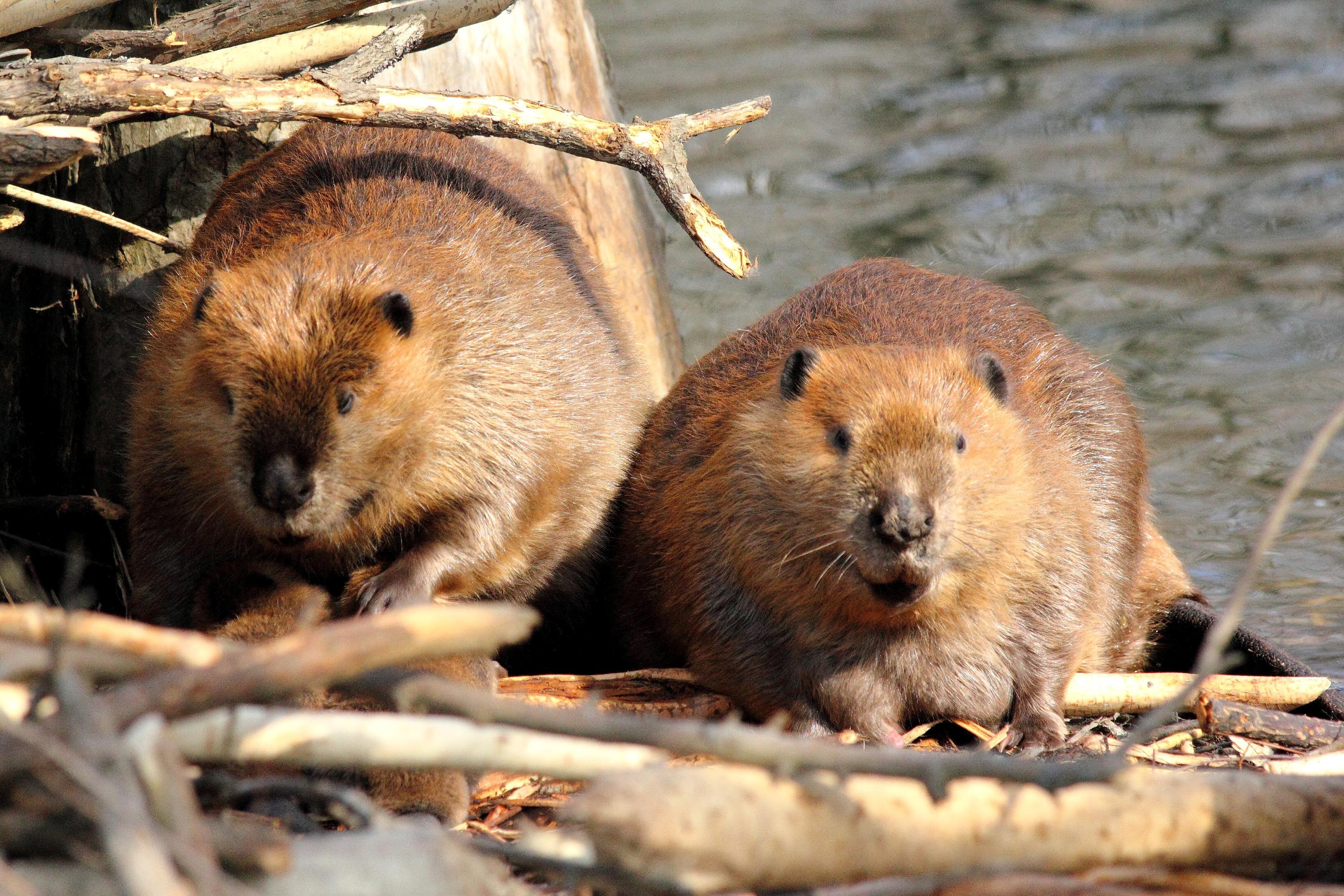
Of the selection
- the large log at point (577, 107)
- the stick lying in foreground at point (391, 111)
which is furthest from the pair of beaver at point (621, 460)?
the large log at point (577, 107)

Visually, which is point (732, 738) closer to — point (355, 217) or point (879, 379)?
point (879, 379)

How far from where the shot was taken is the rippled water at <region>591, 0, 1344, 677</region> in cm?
926

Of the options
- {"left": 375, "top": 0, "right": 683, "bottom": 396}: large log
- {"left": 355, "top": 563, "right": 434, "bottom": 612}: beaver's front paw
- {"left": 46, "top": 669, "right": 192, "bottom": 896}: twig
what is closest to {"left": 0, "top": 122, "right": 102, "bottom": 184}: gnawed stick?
{"left": 355, "top": 563, "right": 434, "bottom": 612}: beaver's front paw

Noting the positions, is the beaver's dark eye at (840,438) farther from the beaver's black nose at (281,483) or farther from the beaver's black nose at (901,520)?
the beaver's black nose at (281,483)

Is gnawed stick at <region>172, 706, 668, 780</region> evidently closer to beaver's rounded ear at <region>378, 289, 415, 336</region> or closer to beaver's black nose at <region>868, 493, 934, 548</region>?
beaver's black nose at <region>868, 493, 934, 548</region>

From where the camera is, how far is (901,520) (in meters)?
3.79

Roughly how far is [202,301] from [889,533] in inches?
80.5

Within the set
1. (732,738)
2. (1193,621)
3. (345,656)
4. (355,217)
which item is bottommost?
(1193,621)

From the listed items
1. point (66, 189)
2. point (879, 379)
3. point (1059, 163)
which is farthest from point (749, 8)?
point (879, 379)

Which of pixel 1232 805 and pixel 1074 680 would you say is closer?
pixel 1232 805

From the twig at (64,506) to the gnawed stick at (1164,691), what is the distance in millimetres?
3306

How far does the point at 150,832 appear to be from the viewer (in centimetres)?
199

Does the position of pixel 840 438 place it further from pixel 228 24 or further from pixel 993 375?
pixel 228 24

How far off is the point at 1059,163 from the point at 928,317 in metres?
7.72
